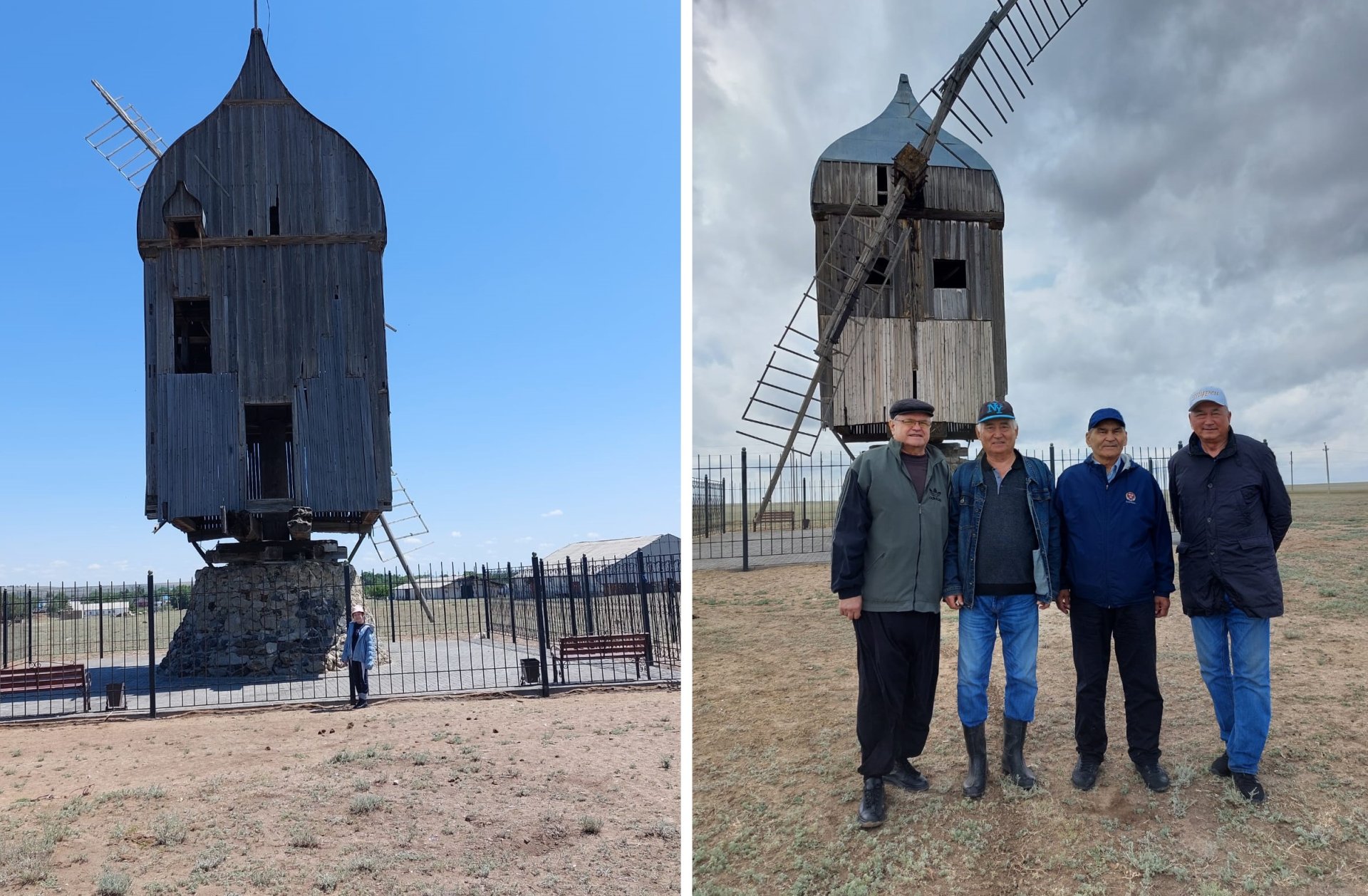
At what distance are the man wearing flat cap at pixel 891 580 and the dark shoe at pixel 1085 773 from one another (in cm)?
72

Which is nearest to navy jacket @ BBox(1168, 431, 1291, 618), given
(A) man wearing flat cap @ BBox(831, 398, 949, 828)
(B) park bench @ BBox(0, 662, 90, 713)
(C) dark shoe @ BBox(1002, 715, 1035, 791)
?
(C) dark shoe @ BBox(1002, 715, 1035, 791)

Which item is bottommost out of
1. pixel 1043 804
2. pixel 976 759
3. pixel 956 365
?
pixel 1043 804

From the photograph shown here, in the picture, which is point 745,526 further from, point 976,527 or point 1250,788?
point 1250,788

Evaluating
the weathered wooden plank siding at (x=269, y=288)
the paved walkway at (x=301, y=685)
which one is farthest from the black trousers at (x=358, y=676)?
the weathered wooden plank siding at (x=269, y=288)

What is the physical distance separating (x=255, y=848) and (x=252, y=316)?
11.7 m

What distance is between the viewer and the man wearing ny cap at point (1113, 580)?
178 inches

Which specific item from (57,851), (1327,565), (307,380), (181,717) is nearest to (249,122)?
(307,380)

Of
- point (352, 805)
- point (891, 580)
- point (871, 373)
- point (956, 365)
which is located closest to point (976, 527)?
point (891, 580)

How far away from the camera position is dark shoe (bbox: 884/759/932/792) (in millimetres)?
4559

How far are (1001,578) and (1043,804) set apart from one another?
1.05 meters

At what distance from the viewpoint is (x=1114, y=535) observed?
4543mm

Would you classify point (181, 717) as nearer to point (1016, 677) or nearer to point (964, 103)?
point (1016, 677)

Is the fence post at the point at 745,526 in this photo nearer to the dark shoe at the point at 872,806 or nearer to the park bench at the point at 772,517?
the park bench at the point at 772,517

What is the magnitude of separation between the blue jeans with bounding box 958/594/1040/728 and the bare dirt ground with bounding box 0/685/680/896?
2348mm
